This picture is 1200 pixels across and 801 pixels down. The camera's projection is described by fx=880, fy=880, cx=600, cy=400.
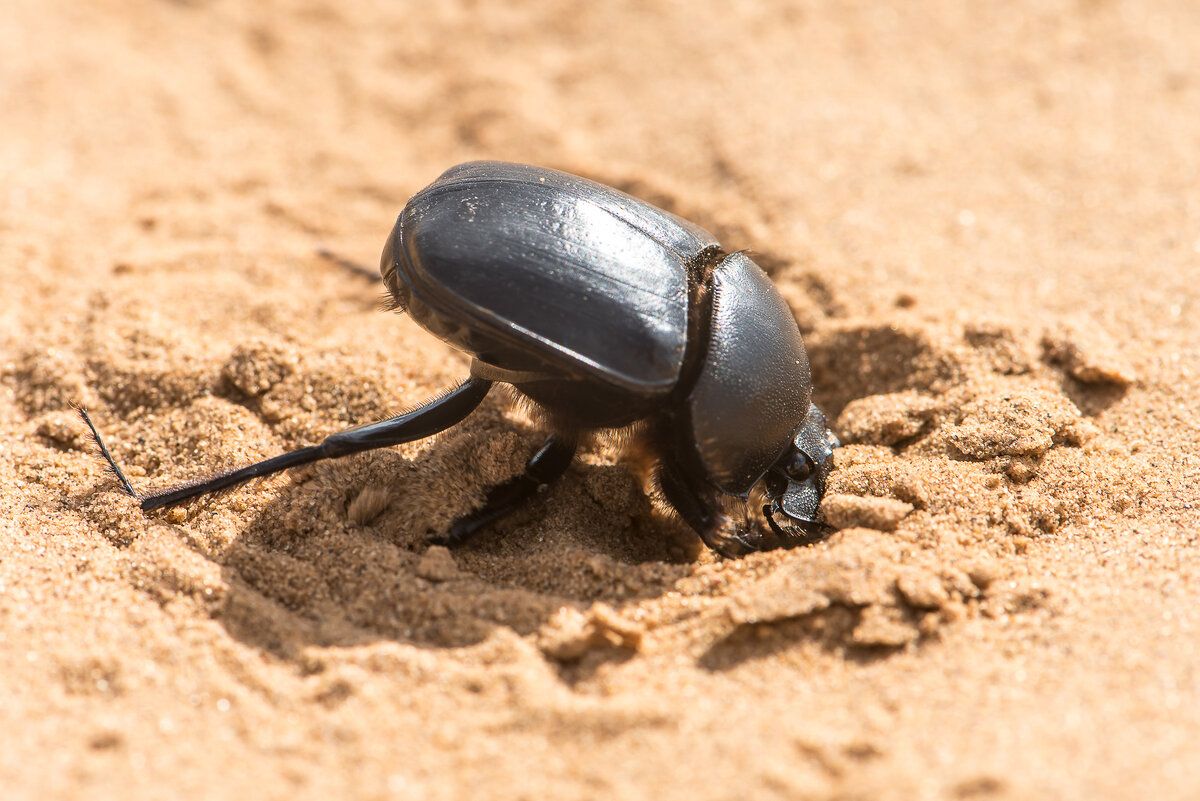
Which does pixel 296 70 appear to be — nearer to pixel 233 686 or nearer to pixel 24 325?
pixel 24 325

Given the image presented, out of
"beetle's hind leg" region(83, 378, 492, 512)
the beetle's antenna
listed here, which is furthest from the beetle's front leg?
the beetle's antenna

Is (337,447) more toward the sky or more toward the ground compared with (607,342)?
more toward the ground

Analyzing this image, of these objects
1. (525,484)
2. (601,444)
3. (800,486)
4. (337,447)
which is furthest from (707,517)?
(337,447)

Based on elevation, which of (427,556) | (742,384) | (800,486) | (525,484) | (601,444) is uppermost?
(742,384)

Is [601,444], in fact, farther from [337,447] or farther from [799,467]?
[337,447]

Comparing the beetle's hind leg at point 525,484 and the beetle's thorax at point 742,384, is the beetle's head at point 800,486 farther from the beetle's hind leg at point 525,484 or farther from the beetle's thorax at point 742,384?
the beetle's hind leg at point 525,484

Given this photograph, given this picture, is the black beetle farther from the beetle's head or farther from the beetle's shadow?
the beetle's shadow

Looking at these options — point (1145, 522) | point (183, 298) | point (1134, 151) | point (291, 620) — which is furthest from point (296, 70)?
point (1145, 522)
